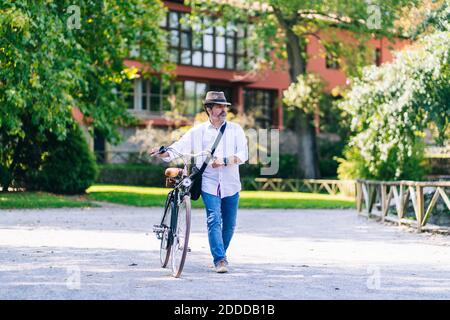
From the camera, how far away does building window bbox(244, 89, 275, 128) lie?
56.0 meters

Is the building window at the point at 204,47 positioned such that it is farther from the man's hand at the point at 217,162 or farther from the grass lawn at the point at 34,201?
the man's hand at the point at 217,162

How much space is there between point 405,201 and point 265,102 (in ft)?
130

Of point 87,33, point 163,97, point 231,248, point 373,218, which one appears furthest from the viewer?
point 163,97

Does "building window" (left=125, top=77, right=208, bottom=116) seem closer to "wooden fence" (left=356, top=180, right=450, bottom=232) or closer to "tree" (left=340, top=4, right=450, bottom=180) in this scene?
"wooden fence" (left=356, top=180, right=450, bottom=232)

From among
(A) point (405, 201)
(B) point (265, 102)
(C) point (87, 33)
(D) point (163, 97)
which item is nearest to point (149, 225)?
(A) point (405, 201)

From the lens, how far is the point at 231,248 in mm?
13086

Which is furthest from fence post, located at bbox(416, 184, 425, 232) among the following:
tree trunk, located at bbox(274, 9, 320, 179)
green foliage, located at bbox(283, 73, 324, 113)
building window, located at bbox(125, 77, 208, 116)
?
building window, located at bbox(125, 77, 208, 116)

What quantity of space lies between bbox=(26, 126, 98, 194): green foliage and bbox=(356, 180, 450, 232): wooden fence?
10.8 meters

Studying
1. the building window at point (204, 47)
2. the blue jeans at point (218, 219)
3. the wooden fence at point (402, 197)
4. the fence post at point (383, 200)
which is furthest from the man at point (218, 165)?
the building window at point (204, 47)

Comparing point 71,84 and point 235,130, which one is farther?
point 71,84

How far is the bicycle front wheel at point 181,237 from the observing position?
937 cm

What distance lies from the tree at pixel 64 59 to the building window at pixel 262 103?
82.5 feet

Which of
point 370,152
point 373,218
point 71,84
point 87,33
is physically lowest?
point 373,218
